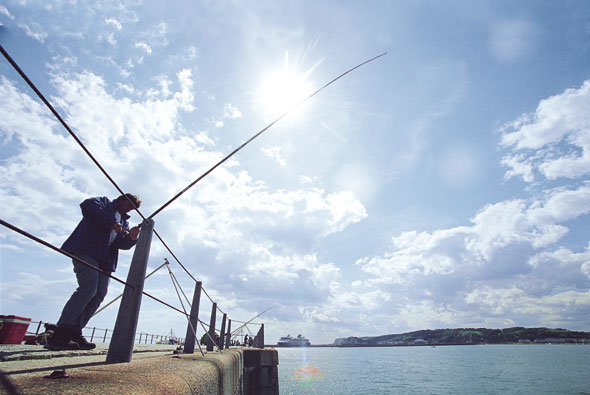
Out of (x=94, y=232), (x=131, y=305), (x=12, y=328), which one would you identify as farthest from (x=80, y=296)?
(x=12, y=328)

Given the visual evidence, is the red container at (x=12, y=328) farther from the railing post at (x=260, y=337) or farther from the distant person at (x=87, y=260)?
the railing post at (x=260, y=337)

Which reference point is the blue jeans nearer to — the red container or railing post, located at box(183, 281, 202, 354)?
the red container

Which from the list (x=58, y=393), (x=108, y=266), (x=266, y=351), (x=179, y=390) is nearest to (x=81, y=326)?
(x=108, y=266)

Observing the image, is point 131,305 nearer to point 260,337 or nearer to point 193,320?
point 193,320

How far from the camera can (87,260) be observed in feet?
10.9

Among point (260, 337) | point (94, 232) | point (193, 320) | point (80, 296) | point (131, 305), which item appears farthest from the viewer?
point (260, 337)

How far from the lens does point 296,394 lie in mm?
27172

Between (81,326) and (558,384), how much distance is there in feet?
154

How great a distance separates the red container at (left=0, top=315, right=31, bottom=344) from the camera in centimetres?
431

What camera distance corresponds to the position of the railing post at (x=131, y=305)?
106 inches

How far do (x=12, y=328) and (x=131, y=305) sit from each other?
322 centimetres

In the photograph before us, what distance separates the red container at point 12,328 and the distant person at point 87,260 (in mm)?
1600

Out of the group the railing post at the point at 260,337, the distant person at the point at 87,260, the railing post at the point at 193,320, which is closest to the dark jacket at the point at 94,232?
the distant person at the point at 87,260

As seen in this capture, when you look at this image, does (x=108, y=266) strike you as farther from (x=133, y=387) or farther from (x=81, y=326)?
A: (x=133, y=387)
